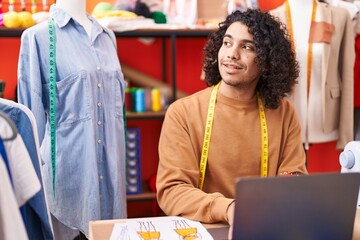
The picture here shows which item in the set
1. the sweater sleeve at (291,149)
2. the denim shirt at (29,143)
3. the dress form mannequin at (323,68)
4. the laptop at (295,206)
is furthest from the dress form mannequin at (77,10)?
the laptop at (295,206)

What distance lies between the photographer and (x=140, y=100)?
3471 millimetres

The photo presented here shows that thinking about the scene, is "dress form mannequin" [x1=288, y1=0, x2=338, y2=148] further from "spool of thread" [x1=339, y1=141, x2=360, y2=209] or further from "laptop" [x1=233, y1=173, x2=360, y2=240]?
"laptop" [x1=233, y1=173, x2=360, y2=240]

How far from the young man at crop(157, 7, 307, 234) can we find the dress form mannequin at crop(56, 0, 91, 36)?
26.0 inches

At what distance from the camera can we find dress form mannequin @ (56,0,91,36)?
2.36 metres

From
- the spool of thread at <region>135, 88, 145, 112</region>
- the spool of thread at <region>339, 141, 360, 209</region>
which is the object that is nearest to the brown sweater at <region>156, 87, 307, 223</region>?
the spool of thread at <region>339, 141, 360, 209</region>

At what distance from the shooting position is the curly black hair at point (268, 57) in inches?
82.1

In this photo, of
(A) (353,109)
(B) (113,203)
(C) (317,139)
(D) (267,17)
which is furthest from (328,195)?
(A) (353,109)

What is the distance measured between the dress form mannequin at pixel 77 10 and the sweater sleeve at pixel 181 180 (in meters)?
0.68

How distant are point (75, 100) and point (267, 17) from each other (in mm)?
879

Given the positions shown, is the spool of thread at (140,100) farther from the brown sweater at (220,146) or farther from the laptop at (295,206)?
the laptop at (295,206)

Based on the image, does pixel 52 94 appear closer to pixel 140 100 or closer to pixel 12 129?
pixel 12 129

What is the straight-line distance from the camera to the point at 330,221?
1.31 m

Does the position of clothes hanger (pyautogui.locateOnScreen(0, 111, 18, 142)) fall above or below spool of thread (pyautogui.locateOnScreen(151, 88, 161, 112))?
above

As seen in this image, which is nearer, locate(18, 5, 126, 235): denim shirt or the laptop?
the laptop
